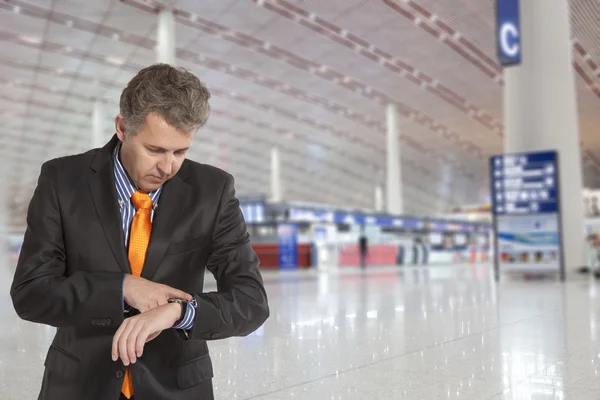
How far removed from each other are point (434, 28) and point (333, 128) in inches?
646

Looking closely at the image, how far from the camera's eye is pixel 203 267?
1685mm

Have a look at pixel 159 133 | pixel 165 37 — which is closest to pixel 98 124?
pixel 165 37

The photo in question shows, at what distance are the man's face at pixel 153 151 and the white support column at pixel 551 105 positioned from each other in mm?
13602

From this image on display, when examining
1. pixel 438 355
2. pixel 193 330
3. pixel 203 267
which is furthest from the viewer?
pixel 438 355

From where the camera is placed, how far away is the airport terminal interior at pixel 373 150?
3.47 m

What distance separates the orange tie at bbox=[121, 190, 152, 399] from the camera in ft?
5.03

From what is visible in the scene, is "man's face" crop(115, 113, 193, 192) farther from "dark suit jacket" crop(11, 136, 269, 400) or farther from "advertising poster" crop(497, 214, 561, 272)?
"advertising poster" crop(497, 214, 561, 272)

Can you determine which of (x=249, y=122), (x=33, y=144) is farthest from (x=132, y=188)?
(x=33, y=144)

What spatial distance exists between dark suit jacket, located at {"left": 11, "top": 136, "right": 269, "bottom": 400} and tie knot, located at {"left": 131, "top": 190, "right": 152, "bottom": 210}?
3cm

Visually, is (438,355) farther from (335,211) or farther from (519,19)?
(335,211)

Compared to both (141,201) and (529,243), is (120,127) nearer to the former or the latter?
(141,201)

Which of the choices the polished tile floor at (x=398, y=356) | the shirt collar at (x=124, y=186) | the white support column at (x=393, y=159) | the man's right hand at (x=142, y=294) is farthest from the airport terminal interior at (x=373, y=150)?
the man's right hand at (x=142, y=294)

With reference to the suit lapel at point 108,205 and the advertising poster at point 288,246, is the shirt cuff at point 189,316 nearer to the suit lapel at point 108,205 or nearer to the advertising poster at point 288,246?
the suit lapel at point 108,205

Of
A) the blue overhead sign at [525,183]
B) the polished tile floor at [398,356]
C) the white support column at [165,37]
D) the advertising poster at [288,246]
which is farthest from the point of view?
the advertising poster at [288,246]
